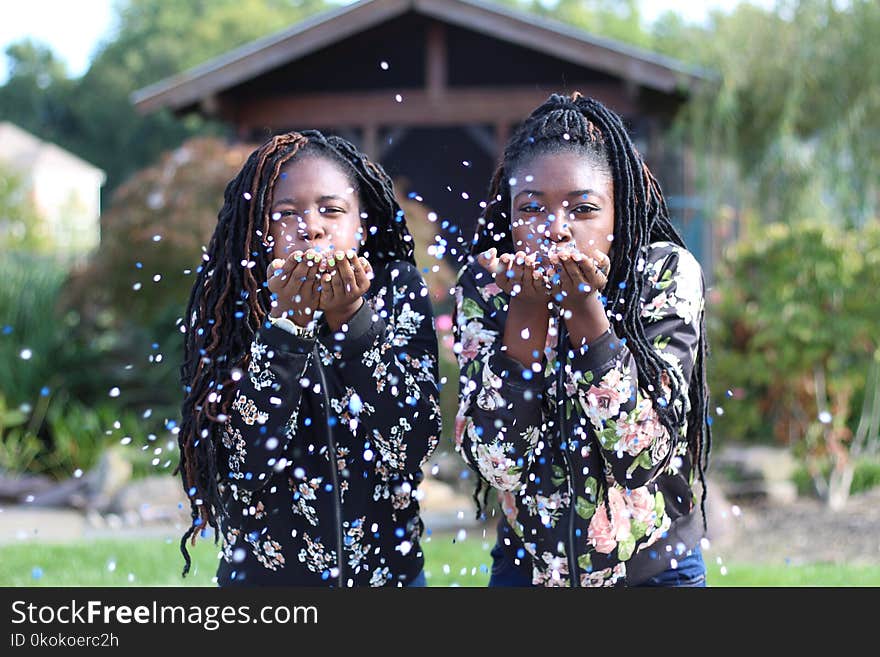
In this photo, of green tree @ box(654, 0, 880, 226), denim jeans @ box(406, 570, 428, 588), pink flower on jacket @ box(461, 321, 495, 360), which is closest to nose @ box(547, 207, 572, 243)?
pink flower on jacket @ box(461, 321, 495, 360)

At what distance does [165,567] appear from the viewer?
5.29 meters

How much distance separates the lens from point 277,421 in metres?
2.15

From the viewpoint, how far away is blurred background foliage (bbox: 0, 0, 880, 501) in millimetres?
6867

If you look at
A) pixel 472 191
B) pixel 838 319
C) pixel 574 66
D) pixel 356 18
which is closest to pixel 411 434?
→ pixel 472 191

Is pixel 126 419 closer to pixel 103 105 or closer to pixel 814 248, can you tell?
pixel 814 248

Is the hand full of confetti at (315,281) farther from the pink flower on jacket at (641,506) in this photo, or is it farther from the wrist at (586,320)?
the pink flower on jacket at (641,506)

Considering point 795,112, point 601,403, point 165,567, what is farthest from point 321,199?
point 795,112

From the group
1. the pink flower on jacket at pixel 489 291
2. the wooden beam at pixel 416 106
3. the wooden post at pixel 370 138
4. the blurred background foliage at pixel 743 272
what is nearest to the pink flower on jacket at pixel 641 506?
the pink flower on jacket at pixel 489 291

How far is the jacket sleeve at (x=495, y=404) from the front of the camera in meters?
2.06

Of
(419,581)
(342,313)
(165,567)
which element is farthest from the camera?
(165,567)

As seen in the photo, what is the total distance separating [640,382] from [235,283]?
0.95 metres

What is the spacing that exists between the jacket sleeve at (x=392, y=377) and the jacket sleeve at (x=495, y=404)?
0.09 meters

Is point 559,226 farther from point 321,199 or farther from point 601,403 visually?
point 321,199

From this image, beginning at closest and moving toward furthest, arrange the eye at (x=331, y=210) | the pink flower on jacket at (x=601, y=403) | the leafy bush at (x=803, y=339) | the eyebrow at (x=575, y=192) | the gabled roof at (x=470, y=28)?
the pink flower on jacket at (x=601, y=403)
the eyebrow at (x=575, y=192)
the eye at (x=331, y=210)
the leafy bush at (x=803, y=339)
the gabled roof at (x=470, y=28)
